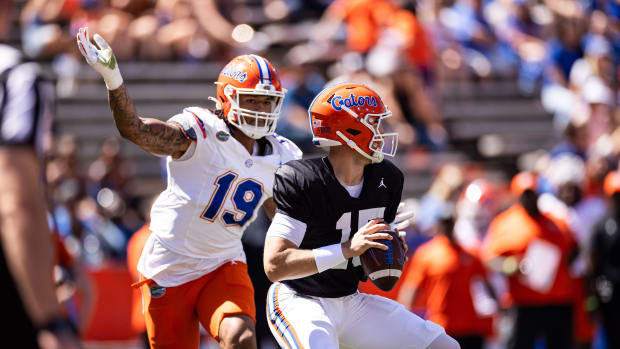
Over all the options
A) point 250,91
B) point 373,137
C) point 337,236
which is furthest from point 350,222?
point 250,91

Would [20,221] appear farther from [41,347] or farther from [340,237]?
[340,237]

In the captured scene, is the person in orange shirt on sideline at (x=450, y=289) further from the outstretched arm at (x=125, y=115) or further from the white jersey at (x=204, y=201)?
the outstretched arm at (x=125, y=115)

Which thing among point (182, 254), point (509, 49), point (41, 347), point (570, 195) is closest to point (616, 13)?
point (509, 49)

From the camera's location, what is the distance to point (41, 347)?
2229mm

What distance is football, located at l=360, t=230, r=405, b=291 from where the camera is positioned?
13.5ft

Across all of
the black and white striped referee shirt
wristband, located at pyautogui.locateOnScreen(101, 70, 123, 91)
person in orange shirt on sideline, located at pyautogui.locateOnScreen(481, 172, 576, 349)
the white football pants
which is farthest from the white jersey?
person in orange shirt on sideline, located at pyautogui.locateOnScreen(481, 172, 576, 349)

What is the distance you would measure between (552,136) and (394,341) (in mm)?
8739

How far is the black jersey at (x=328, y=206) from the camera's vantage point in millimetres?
4188

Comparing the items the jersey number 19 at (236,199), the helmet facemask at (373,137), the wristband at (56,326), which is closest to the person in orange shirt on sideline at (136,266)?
the jersey number 19 at (236,199)

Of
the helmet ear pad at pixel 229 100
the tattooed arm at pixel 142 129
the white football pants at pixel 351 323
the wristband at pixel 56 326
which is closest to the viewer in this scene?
the wristband at pixel 56 326

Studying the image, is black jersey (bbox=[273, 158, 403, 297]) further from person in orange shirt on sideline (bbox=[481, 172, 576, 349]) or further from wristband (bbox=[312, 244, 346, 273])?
person in orange shirt on sideline (bbox=[481, 172, 576, 349])

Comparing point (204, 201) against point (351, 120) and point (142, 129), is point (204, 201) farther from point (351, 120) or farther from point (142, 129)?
point (351, 120)

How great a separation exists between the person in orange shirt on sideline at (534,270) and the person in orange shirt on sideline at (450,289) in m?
0.26

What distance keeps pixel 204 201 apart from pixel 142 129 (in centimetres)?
57
